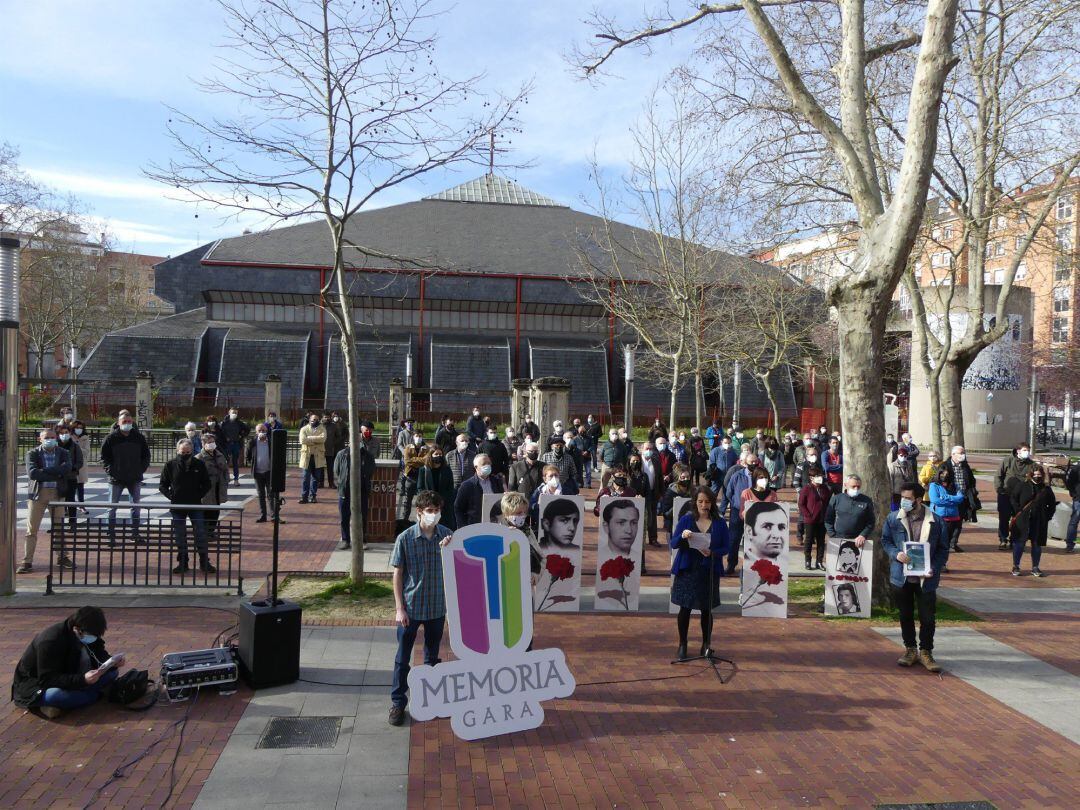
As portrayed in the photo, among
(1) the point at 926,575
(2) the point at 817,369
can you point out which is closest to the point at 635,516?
(1) the point at 926,575

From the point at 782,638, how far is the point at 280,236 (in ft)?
144

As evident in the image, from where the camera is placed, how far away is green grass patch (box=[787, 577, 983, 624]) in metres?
9.73

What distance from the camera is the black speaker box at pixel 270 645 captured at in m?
6.82

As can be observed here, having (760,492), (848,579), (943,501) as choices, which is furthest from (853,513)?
(943,501)

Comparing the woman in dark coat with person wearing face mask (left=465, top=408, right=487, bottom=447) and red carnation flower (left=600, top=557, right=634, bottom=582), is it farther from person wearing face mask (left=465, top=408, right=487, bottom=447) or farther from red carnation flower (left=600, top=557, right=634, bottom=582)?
person wearing face mask (left=465, top=408, right=487, bottom=447)

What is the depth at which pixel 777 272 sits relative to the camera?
1163 inches

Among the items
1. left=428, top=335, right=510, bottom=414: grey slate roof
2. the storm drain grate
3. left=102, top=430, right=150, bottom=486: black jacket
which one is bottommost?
the storm drain grate

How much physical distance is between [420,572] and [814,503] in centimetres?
763

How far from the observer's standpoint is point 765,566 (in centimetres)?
962

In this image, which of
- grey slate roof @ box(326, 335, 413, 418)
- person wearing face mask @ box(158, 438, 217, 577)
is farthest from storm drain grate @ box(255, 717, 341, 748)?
grey slate roof @ box(326, 335, 413, 418)

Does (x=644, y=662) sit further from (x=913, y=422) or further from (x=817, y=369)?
(x=913, y=422)

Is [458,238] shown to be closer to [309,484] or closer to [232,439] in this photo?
[232,439]

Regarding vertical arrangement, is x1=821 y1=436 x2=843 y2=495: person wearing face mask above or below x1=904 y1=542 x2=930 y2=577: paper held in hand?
above

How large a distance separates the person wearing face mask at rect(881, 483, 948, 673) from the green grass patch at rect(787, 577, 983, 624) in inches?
62.3
